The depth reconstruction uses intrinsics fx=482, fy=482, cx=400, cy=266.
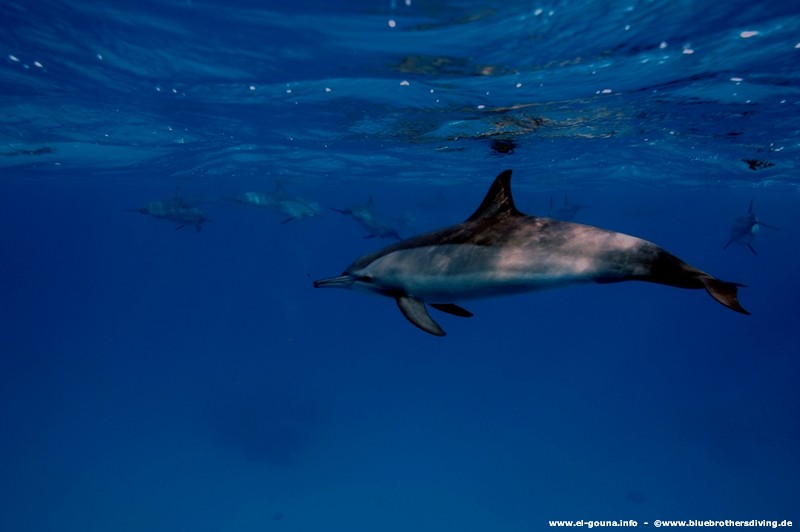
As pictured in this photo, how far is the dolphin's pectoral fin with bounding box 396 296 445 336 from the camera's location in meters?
4.97

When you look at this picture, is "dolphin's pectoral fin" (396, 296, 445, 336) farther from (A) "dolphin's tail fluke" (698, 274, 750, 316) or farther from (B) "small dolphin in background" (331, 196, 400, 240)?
(B) "small dolphin in background" (331, 196, 400, 240)

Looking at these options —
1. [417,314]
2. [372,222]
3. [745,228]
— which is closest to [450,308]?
[417,314]

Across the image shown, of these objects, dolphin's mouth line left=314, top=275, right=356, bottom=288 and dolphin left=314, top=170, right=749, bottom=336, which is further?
dolphin's mouth line left=314, top=275, right=356, bottom=288

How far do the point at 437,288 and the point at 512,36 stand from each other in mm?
6624

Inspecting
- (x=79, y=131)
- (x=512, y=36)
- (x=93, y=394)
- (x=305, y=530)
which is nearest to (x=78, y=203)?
(x=93, y=394)

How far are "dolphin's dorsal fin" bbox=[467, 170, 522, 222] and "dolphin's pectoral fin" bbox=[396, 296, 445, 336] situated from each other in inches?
46.0

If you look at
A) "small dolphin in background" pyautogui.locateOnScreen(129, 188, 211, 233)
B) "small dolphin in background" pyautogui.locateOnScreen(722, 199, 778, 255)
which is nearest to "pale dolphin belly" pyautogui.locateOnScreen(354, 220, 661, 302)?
"small dolphin in background" pyautogui.locateOnScreen(129, 188, 211, 233)

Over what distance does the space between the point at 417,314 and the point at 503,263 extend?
3.65 ft

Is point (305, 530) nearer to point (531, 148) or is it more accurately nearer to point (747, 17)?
point (531, 148)

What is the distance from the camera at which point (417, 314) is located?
17.2ft

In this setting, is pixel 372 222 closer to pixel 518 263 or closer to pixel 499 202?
pixel 499 202

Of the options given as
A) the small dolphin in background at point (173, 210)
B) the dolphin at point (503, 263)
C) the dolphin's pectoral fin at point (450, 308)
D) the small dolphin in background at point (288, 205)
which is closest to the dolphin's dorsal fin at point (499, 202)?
the dolphin at point (503, 263)

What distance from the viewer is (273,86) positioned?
1340cm

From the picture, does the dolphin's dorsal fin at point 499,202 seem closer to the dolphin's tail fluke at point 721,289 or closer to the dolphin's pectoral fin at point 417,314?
the dolphin's pectoral fin at point 417,314
